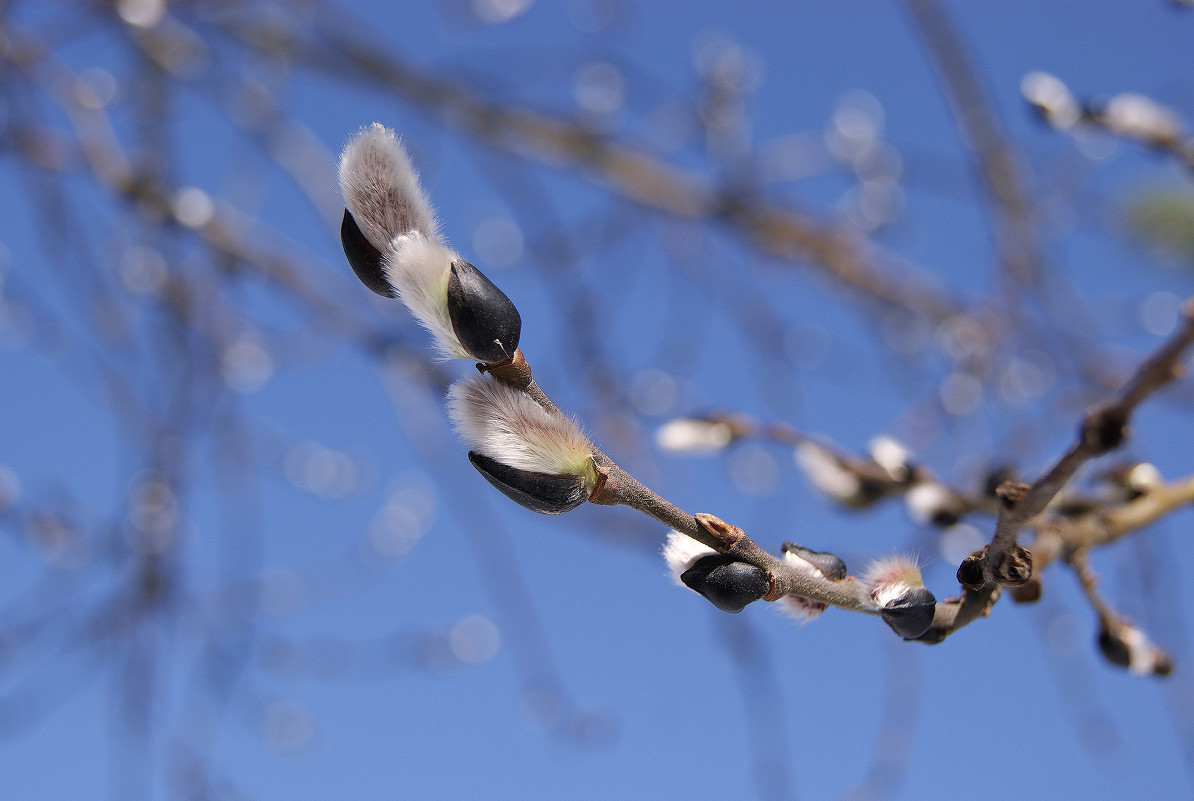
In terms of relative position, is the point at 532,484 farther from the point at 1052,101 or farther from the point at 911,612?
the point at 1052,101

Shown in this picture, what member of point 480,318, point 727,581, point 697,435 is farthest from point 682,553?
point 697,435

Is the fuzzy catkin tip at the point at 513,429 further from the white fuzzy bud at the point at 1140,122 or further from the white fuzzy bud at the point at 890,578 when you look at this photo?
the white fuzzy bud at the point at 1140,122

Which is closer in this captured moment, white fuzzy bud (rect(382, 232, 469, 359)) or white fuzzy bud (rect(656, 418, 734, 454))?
white fuzzy bud (rect(382, 232, 469, 359))

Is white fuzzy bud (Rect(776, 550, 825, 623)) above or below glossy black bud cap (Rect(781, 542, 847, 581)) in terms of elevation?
below

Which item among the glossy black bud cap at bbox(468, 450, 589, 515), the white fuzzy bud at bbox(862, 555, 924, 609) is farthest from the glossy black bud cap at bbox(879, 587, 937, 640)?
the glossy black bud cap at bbox(468, 450, 589, 515)

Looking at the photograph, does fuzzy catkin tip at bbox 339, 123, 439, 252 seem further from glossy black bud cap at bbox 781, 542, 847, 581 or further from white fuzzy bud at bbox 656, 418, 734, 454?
white fuzzy bud at bbox 656, 418, 734, 454

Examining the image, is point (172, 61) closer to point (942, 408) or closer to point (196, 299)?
point (196, 299)

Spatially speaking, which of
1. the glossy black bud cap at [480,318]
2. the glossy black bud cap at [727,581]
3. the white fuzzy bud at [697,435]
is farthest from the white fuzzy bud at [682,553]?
the white fuzzy bud at [697,435]
